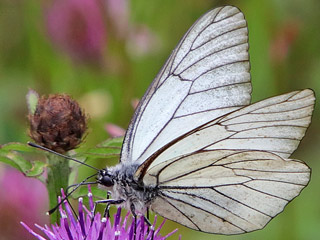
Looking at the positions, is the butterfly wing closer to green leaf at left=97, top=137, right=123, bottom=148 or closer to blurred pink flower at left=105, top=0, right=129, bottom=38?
green leaf at left=97, top=137, right=123, bottom=148

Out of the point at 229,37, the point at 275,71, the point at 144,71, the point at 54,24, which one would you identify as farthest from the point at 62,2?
the point at 229,37

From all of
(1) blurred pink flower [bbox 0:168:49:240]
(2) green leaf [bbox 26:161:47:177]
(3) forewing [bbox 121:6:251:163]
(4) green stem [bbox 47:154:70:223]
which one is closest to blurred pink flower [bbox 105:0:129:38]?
(1) blurred pink flower [bbox 0:168:49:240]

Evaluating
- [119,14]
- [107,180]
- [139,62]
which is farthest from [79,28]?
[107,180]

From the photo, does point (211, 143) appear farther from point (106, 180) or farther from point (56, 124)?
point (56, 124)

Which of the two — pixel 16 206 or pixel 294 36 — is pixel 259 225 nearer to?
pixel 16 206

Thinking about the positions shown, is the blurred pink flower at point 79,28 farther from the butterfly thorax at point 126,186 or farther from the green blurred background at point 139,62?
the butterfly thorax at point 126,186

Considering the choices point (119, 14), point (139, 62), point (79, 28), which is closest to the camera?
point (79, 28)

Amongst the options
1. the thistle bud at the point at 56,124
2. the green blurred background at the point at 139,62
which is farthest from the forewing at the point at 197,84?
the green blurred background at the point at 139,62

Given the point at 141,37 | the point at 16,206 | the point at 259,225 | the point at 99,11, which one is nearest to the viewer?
the point at 259,225
